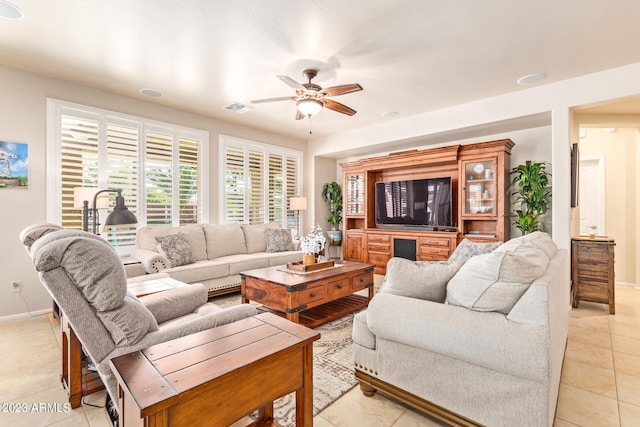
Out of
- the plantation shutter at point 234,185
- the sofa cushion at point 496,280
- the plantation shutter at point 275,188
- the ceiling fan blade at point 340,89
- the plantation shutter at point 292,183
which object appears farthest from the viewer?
the plantation shutter at point 292,183

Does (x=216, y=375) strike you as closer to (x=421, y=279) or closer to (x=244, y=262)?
(x=421, y=279)

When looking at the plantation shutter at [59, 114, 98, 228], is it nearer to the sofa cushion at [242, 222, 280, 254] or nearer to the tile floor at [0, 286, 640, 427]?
the tile floor at [0, 286, 640, 427]

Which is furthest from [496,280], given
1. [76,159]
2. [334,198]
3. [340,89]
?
[334,198]

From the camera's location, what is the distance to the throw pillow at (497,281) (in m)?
1.49

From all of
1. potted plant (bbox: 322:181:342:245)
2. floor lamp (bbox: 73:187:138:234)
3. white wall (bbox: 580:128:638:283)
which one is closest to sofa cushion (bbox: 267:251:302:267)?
potted plant (bbox: 322:181:342:245)

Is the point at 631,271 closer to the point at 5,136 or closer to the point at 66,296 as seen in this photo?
the point at 66,296

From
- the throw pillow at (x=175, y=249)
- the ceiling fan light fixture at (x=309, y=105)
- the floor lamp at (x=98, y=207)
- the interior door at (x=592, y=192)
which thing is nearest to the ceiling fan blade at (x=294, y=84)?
the ceiling fan light fixture at (x=309, y=105)

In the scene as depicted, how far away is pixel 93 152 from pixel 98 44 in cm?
159

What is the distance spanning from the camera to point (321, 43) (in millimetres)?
2908

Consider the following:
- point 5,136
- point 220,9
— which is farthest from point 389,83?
point 5,136

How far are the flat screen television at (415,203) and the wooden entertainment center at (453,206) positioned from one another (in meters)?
0.14

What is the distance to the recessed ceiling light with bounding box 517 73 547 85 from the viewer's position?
3.59 metres

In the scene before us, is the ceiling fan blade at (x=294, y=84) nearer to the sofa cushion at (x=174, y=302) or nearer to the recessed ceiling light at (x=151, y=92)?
the sofa cushion at (x=174, y=302)

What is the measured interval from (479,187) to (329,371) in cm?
380
